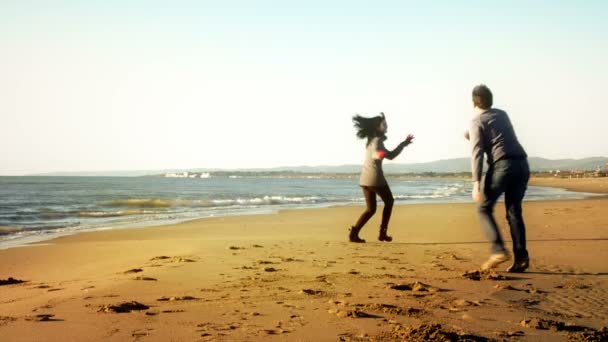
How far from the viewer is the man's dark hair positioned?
5.56 meters

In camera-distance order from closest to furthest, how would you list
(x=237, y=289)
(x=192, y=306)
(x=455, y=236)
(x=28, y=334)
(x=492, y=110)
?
(x=28, y=334) → (x=192, y=306) → (x=237, y=289) → (x=492, y=110) → (x=455, y=236)

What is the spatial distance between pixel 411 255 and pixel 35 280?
393 centimetres

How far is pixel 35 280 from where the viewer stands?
5.31 metres

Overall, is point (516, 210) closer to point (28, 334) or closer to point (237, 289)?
point (237, 289)

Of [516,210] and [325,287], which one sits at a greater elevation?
[516,210]

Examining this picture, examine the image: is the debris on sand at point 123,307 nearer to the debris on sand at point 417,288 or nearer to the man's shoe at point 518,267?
the debris on sand at point 417,288

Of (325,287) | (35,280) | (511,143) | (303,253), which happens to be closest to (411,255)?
(303,253)

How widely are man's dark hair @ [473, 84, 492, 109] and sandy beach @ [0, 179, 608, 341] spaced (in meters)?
1.60

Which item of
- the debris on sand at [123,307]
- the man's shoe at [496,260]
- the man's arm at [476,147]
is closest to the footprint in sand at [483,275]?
the man's shoe at [496,260]

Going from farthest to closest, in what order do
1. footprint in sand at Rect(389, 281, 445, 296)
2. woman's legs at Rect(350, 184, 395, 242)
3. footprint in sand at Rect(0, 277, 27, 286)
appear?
woman's legs at Rect(350, 184, 395, 242), footprint in sand at Rect(0, 277, 27, 286), footprint in sand at Rect(389, 281, 445, 296)

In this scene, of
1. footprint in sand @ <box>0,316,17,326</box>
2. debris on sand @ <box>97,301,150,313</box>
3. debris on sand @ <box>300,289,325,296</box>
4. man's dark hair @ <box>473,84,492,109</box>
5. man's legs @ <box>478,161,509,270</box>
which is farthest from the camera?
man's dark hair @ <box>473,84,492,109</box>

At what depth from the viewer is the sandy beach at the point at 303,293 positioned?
10.3ft

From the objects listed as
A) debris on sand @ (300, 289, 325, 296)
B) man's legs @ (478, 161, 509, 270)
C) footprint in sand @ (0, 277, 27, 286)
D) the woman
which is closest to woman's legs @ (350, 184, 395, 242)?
the woman

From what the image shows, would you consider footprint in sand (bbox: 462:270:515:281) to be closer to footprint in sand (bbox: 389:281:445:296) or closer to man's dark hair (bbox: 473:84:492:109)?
footprint in sand (bbox: 389:281:445:296)
